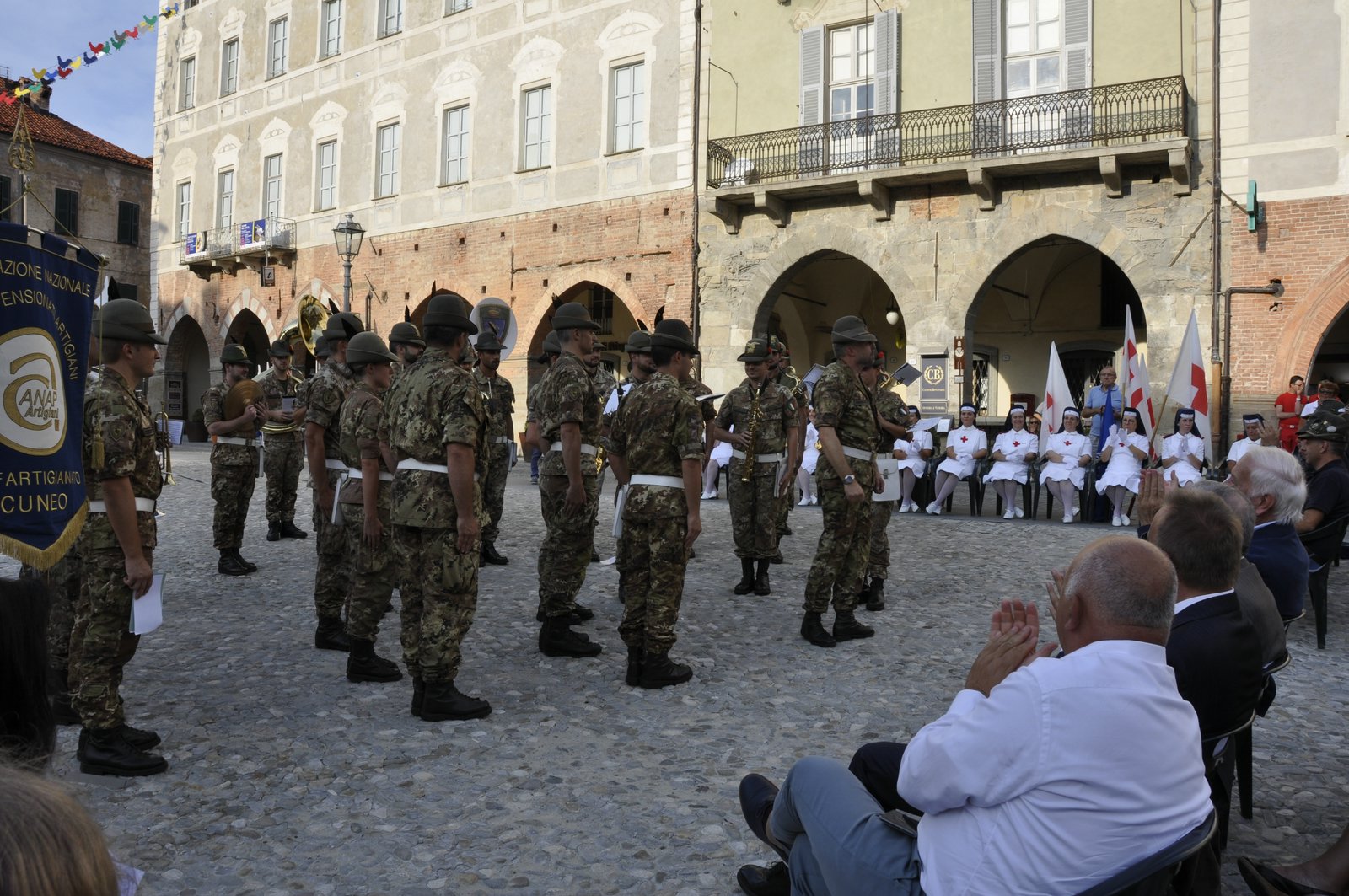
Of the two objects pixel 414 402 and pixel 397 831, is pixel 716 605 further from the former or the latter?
pixel 397 831

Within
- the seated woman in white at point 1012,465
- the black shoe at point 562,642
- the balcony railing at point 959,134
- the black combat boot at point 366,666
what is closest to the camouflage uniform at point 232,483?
the black combat boot at point 366,666

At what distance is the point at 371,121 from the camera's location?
25.4 metres

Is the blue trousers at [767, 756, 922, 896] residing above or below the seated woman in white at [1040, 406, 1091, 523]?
below

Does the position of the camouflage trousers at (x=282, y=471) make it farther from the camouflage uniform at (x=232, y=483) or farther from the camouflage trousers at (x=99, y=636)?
the camouflage trousers at (x=99, y=636)

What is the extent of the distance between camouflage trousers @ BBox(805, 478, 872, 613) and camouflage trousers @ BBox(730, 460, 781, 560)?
1.57 metres

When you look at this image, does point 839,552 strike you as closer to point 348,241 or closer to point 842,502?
point 842,502

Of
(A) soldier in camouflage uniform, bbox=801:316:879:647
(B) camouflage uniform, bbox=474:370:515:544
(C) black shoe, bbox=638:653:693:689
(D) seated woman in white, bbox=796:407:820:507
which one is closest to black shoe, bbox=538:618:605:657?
(C) black shoe, bbox=638:653:693:689

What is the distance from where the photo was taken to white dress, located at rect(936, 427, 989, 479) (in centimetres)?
1445

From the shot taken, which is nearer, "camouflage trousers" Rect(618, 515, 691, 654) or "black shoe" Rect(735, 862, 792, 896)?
"black shoe" Rect(735, 862, 792, 896)

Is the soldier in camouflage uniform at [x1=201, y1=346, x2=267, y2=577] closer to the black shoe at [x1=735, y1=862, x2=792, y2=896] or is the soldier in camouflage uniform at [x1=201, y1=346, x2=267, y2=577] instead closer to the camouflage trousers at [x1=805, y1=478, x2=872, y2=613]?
the camouflage trousers at [x1=805, y1=478, x2=872, y2=613]

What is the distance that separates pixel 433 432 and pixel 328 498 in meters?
2.23

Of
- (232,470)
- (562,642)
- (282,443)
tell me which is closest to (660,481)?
(562,642)

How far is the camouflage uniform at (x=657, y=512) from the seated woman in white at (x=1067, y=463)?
931 centimetres

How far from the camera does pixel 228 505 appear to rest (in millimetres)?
9227
